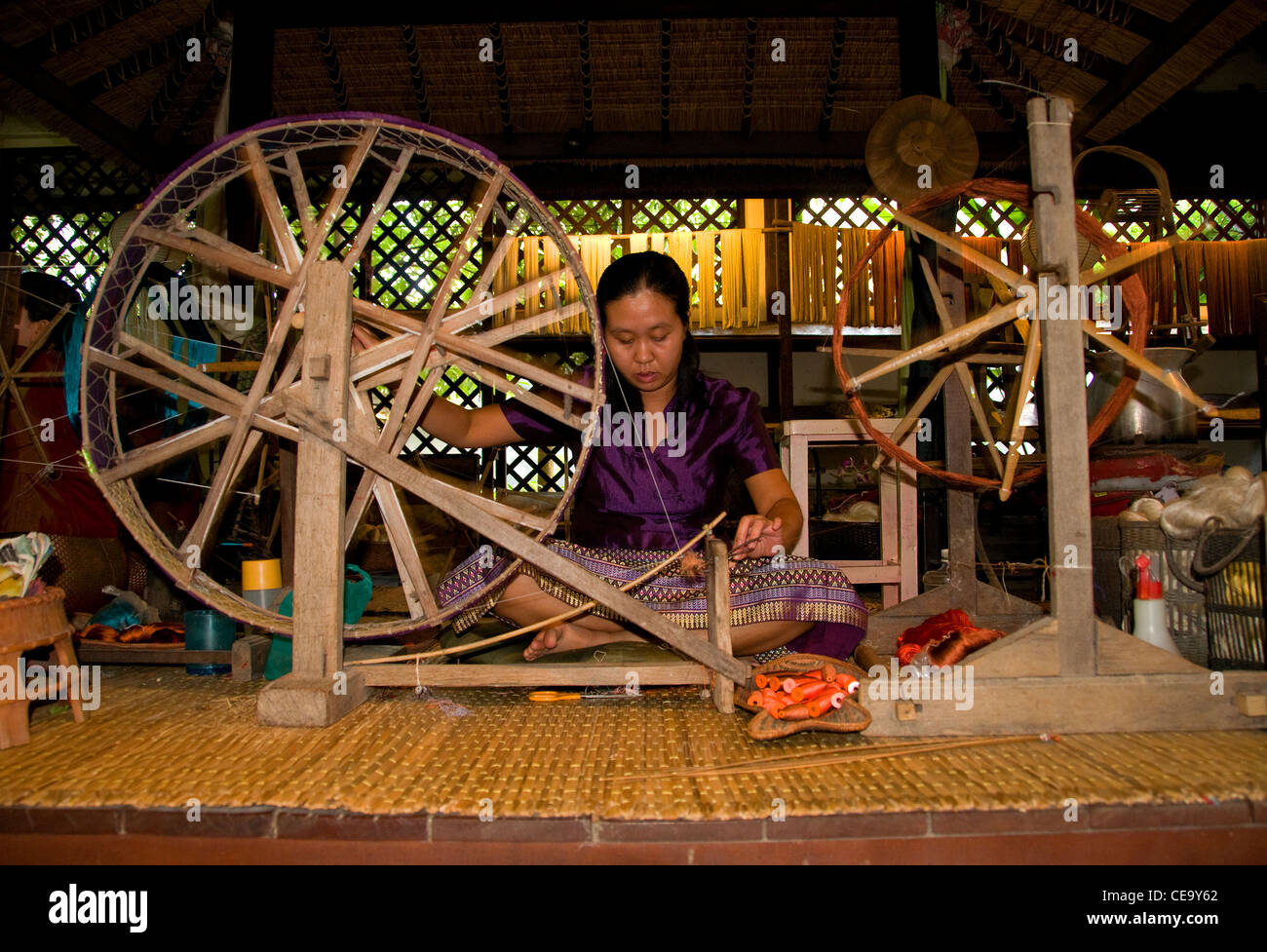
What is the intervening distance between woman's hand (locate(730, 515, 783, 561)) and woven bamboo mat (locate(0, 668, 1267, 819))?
367 millimetres

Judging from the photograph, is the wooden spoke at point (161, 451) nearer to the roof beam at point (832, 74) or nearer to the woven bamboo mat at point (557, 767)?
the woven bamboo mat at point (557, 767)

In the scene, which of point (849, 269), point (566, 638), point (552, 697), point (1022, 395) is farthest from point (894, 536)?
point (849, 269)

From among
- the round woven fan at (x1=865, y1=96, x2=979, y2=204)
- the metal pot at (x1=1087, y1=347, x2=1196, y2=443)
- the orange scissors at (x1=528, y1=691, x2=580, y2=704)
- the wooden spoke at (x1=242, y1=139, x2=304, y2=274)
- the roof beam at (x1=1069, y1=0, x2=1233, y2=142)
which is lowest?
the orange scissors at (x1=528, y1=691, x2=580, y2=704)

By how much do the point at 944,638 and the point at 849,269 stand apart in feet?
11.8

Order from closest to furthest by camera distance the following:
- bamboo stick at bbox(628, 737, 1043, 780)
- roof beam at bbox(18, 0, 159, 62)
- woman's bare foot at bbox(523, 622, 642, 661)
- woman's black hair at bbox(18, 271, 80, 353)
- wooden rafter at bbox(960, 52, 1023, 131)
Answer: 1. bamboo stick at bbox(628, 737, 1043, 780)
2. woman's bare foot at bbox(523, 622, 642, 661)
3. woman's black hair at bbox(18, 271, 80, 353)
4. roof beam at bbox(18, 0, 159, 62)
5. wooden rafter at bbox(960, 52, 1023, 131)

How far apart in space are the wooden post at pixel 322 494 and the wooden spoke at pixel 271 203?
302mm

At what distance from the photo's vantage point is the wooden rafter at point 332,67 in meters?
3.50

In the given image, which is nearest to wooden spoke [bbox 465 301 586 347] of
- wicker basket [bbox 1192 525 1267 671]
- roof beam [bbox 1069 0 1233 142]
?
wicker basket [bbox 1192 525 1267 671]

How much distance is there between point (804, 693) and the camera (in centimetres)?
150

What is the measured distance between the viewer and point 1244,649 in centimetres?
179

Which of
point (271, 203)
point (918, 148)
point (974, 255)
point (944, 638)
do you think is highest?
point (918, 148)

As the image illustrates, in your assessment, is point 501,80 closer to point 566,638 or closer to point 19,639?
point 566,638

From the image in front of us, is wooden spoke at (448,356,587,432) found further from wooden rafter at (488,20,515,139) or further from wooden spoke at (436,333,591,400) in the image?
wooden rafter at (488,20,515,139)

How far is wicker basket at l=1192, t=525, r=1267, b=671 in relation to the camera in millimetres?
1753
